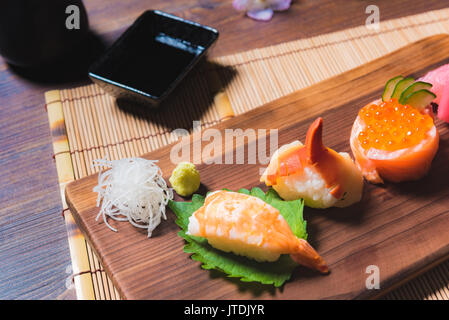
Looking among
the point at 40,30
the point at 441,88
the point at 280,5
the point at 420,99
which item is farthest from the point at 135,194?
the point at 280,5

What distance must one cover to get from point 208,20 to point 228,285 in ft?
7.24

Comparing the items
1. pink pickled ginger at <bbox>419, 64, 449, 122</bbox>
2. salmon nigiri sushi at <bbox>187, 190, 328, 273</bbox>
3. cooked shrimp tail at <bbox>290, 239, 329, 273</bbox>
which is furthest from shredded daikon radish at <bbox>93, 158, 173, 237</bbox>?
pink pickled ginger at <bbox>419, 64, 449, 122</bbox>

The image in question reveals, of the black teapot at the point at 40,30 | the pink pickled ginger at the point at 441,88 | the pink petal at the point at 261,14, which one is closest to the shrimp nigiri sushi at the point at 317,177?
the pink pickled ginger at the point at 441,88

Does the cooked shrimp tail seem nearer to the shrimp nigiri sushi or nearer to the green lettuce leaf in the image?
the green lettuce leaf

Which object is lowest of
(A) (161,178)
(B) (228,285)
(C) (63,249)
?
(C) (63,249)

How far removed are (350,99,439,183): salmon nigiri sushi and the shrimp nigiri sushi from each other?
0.13m

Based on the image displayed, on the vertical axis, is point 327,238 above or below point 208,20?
below

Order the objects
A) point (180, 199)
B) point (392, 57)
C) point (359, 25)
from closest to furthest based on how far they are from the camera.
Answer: point (180, 199), point (392, 57), point (359, 25)

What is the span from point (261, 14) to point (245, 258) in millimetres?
2103

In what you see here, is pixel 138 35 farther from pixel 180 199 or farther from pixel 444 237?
pixel 444 237

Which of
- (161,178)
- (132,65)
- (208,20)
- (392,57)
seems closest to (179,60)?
(132,65)

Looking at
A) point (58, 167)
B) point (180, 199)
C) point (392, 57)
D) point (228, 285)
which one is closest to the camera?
point (228, 285)

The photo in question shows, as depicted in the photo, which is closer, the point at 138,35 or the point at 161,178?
the point at 161,178

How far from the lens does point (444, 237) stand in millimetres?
2215
